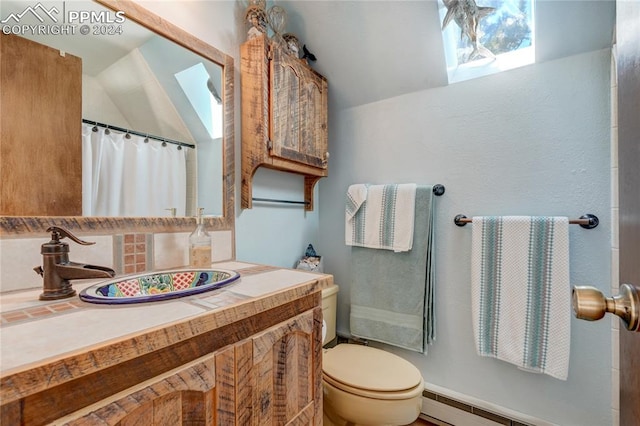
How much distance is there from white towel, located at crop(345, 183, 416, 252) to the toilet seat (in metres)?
0.55

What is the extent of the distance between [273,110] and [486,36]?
1144 millimetres

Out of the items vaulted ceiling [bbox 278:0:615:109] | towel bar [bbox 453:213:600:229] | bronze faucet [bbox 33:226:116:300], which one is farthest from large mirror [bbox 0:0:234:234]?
towel bar [bbox 453:213:600:229]

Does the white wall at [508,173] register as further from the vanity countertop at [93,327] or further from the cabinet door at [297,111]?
the vanity countertop at [93,327]

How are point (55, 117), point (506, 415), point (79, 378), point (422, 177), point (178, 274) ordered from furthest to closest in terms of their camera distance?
1. point (422, 177)
2. point (506, 415)
3. point (178, 274)
4. point (55, 117)
5. point (79, 378)

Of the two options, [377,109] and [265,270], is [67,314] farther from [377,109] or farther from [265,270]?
[377,109]

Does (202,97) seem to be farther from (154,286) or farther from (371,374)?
(371,374)

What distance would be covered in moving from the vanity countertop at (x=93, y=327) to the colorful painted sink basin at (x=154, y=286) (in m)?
0.02

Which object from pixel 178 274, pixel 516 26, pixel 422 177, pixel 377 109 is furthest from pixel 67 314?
pixel 516 26

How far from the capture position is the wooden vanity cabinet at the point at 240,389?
0.46 metres

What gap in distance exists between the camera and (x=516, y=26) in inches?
53.1

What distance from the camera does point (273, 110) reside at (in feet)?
4.31

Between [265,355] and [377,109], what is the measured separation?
4.93 ft

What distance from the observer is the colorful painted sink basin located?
615 millimetres

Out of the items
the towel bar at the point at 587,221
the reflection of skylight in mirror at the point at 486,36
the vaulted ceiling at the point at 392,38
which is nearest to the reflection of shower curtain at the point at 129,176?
the vaulted ceiling at the point at 392,38
